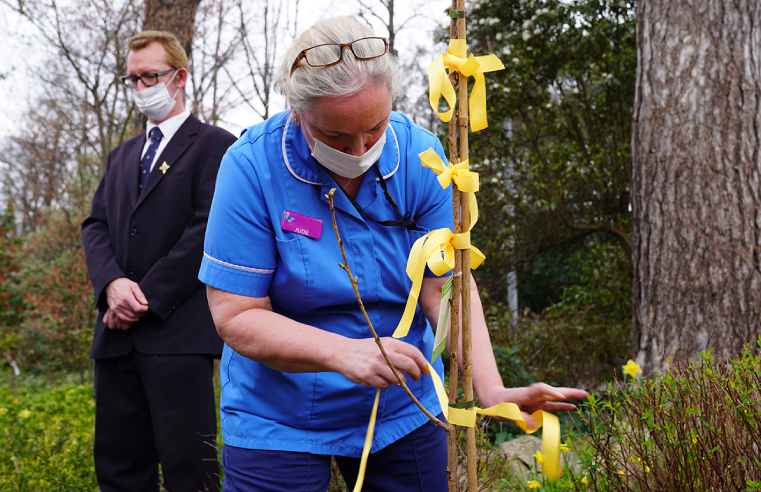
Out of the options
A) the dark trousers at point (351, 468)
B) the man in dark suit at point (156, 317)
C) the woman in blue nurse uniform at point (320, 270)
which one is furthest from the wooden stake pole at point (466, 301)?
the man in dark suit at point (156, 317)

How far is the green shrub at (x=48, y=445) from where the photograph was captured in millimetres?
3355

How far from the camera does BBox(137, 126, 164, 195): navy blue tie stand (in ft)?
9.10

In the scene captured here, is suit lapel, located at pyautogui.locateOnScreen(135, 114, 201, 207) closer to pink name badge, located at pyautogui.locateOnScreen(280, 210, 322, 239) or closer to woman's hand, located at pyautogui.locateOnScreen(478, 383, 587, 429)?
pink name badge, located at pyautogui.locateOnScreen(280, 210, 322, 239)

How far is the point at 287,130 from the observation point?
61.0 inches

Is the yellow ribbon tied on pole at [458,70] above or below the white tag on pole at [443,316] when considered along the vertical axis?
above

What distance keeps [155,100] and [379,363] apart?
226 centimetres

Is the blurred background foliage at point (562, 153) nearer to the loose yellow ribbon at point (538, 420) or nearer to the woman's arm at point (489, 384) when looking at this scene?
the woman's arm at point (489, 384)

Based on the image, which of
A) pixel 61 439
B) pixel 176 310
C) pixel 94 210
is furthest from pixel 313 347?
pixel 61 439

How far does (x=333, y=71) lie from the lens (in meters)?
1.31

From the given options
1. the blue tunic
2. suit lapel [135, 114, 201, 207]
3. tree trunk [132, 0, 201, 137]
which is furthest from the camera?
tree trunk [132, 0, 201, 137]

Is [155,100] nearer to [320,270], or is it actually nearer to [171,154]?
[171,154]

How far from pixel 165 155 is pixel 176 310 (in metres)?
0.73

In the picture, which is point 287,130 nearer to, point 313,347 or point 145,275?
point 313,347

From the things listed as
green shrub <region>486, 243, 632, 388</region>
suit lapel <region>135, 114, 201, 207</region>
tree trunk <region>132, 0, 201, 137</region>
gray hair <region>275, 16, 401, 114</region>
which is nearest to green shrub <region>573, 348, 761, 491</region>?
gray hair <region>275, 16, 401, 114</region>
